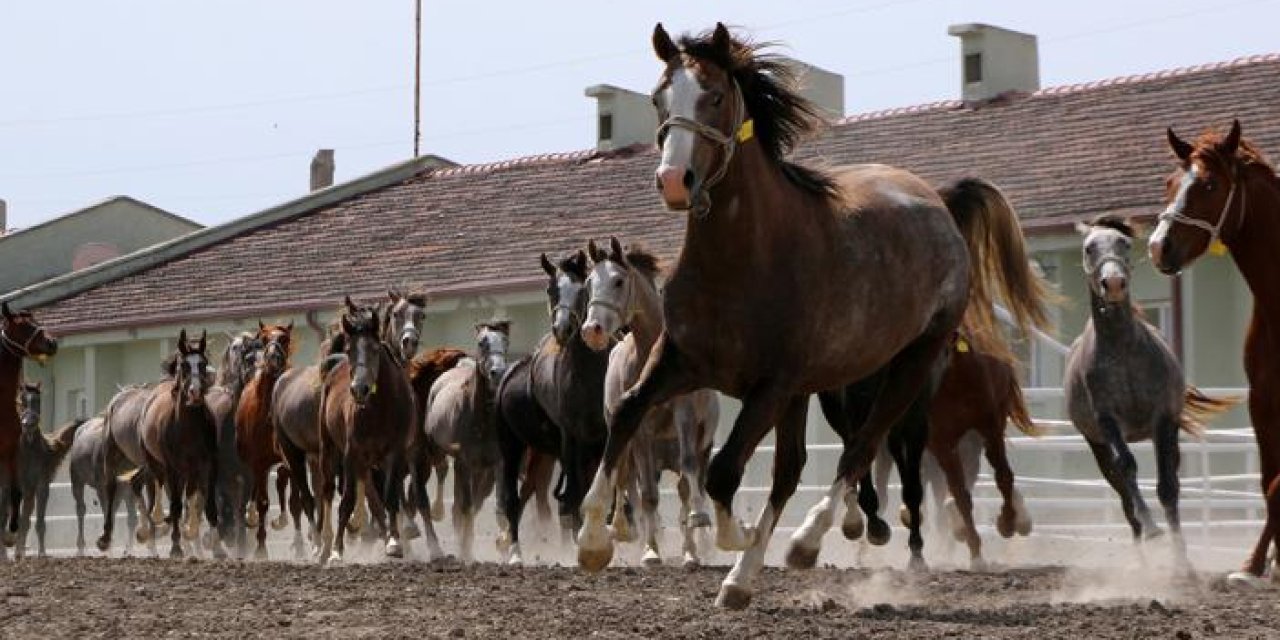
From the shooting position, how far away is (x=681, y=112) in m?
10.2

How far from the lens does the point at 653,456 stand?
1945 centimetres

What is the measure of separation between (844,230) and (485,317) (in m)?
21.4

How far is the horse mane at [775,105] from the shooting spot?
10.8 meters

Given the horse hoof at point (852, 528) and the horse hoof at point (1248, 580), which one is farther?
the horse hoof at point (852, 528)

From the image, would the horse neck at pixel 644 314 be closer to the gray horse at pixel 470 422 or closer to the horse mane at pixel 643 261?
the horse mane at pixel 643 261

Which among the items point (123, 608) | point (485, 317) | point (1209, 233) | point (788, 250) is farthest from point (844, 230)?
point (485, 317)

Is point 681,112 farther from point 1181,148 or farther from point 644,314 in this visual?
point 644,314

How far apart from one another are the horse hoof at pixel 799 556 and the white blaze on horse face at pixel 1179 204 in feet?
9.43

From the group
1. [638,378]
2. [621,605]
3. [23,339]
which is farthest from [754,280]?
[23,339]

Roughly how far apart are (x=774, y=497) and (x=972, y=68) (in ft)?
78.0

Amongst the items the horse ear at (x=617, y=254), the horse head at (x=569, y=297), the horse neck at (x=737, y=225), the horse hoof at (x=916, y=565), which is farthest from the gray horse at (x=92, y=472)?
the horse neck at (x=737, y=225)

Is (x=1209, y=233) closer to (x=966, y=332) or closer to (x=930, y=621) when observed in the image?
(x=966, y=332)

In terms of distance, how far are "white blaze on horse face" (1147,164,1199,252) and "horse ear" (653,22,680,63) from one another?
3296 mm

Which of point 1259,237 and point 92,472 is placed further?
point 92,472
